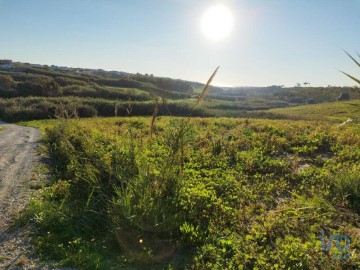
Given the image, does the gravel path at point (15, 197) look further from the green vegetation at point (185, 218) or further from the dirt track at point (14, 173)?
the green vegetation at point (185, 218)

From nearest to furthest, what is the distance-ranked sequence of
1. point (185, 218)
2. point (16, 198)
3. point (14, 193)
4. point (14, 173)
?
point (185, 218) → point (16, 198) → point (14, 193) → point (14, 173)

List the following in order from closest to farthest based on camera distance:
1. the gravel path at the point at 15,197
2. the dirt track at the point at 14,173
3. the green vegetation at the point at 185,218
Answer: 1. the green vegetation at the point at 185,218
2. the gravel path at the point at 15,197
3. the dirt track at the point at 14,173

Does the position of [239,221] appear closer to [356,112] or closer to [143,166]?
[143,166]

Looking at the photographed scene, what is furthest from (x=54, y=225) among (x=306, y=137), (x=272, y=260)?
(x=306, y=137)

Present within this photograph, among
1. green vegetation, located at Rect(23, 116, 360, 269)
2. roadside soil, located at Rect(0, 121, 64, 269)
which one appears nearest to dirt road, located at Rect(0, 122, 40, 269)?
roadside soil, located at Rect(0, 121, 64, 269)

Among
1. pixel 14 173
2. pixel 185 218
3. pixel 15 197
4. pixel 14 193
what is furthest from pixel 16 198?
pixel 185 218

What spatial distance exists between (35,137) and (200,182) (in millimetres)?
16102

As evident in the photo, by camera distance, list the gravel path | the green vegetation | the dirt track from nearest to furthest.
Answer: the green vegetation, the gravel path, the dirt track

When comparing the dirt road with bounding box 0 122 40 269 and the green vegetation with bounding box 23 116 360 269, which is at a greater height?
the green vegetation with bounding box 23 116 360 269

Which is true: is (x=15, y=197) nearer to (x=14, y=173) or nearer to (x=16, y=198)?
(x=16, y=198)

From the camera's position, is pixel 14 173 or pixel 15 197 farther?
pixel 14 173

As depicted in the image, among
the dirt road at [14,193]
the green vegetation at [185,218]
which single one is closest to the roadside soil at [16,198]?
the dirt road at [14,193]

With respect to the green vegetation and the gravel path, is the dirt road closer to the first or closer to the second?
the gravel path

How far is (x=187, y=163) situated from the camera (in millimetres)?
12859
